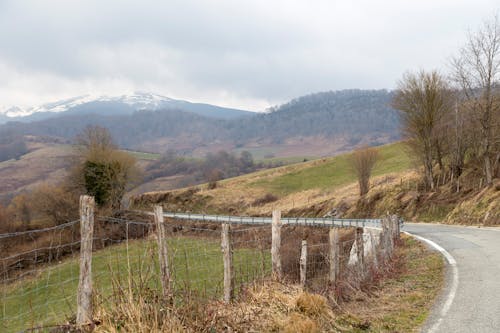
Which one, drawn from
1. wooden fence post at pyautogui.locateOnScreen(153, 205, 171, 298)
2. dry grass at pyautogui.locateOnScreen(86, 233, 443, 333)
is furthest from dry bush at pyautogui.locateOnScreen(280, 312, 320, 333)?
wooden fence post at pyautogui.locateOnScreen(153, 205, 171, 298)

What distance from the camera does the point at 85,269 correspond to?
5.76m

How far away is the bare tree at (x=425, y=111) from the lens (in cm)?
3750

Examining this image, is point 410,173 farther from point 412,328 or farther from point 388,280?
point 412,328

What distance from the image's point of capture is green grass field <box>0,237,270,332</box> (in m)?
6.23

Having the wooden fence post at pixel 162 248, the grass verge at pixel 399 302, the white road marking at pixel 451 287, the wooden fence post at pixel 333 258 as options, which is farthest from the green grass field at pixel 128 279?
the white road marking at pixel 451 287

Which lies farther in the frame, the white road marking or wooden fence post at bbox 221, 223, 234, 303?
wooden fence post at bbox 221, 223, 234, 303

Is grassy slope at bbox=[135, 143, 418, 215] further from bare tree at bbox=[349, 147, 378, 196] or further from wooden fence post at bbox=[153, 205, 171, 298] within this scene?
wooden fence post at bbox=[153, 205, 171, 298]

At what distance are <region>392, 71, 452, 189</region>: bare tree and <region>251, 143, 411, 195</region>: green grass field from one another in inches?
674

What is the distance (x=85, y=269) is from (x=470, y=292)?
849 cm

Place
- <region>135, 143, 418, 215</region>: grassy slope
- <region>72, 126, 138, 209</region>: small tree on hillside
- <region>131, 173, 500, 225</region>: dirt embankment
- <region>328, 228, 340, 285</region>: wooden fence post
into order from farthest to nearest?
<region>72, 126, 138, 209</region>: small tree on hillside, <region>135, 143, 418, 215</region>: grassy slope, <region>131, 173, 500, 225</region>: dirt embankment, <region>328, 228, 340, 285</region>: wooden fence post

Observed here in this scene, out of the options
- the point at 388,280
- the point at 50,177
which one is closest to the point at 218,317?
the point at 388,280

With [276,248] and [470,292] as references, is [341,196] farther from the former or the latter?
[276,248]

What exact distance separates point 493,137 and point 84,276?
34.1 meters

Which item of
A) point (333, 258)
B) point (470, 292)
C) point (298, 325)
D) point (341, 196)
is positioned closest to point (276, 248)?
point (333, 258)
